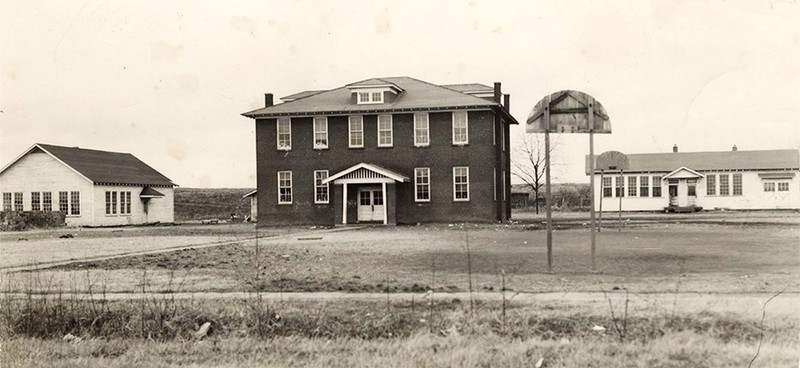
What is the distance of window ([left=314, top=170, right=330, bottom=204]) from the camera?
4322 centimetres

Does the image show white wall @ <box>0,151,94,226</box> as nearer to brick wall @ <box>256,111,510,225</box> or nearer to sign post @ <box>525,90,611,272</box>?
brick wall @ <box>256,111,510,225</box>

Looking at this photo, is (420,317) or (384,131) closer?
(420,317)

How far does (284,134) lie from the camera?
43.8 meters

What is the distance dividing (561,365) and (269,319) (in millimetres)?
3854

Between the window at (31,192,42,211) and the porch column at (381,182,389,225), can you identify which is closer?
the porch column at (381,182,389,225)

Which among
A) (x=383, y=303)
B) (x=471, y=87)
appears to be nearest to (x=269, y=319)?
(x=383, y=303)

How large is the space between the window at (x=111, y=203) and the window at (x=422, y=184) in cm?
2173

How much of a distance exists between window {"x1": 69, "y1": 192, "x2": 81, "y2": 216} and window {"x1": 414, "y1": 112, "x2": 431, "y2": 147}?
2248cm

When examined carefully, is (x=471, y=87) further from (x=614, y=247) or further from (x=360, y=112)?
(x=614, y=247)

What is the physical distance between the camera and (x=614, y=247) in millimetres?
20922

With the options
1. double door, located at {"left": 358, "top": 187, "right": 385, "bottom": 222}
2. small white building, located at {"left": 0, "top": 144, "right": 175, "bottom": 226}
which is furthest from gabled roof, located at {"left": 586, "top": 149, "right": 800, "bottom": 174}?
small white building, located at {"left": 0, "top": 144, "right": 175, "bottom": 226}

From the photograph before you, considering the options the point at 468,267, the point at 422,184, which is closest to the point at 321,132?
the point at 422,184

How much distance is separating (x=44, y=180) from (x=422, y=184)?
24822mm

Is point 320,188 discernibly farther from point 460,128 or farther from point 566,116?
point 566,116
